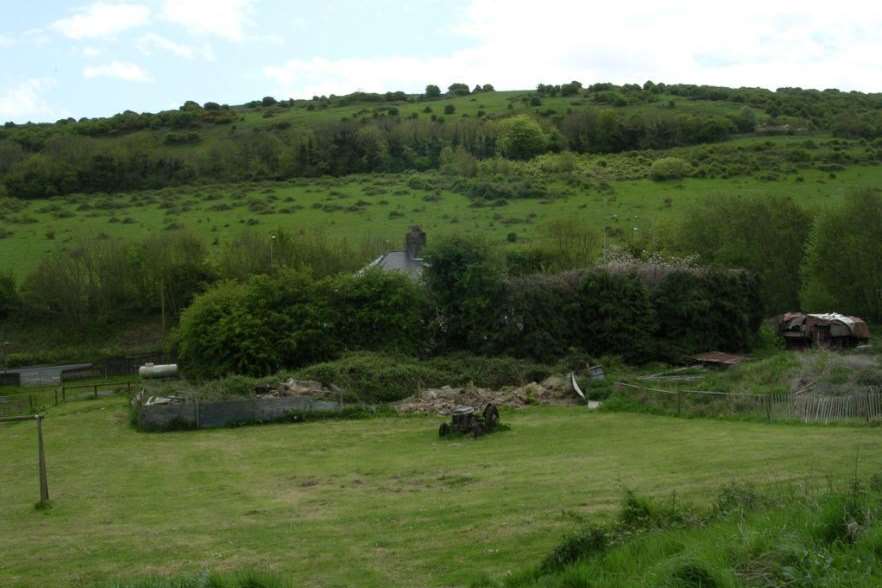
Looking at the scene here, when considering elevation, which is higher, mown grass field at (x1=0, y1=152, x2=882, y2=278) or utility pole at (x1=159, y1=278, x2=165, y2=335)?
mown grass field at (x1=0, y1=152, x2=882, y2=278)

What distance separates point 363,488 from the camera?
21.7 m

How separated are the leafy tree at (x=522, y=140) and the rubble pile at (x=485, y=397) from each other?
7034 centimetres

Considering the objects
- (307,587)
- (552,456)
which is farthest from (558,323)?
(307,587)

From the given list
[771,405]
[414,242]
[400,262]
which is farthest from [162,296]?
[771,405]

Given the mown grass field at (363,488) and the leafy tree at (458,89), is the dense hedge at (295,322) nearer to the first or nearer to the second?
the mown grass field at (363,488)

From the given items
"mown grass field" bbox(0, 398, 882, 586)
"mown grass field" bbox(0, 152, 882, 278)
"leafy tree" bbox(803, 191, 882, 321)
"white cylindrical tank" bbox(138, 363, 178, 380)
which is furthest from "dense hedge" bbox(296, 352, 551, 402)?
"mown grass field" bbox(0, 152, 882, 278)

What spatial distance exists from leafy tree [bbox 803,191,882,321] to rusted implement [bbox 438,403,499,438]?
31.5 metres

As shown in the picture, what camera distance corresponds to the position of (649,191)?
86062 mm

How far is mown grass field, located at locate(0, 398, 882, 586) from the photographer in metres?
14.0

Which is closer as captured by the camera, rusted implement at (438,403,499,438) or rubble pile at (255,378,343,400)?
rusted implement at (438,403,499,438)

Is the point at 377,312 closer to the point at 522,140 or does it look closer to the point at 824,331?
the point at 824,331

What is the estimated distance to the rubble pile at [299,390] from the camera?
128ft

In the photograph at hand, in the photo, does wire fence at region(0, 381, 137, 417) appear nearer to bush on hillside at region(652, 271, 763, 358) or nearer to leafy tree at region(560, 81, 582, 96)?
bush on hillside at region(652, 271, 763, 358)

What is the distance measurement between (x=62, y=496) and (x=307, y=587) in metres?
13.5
